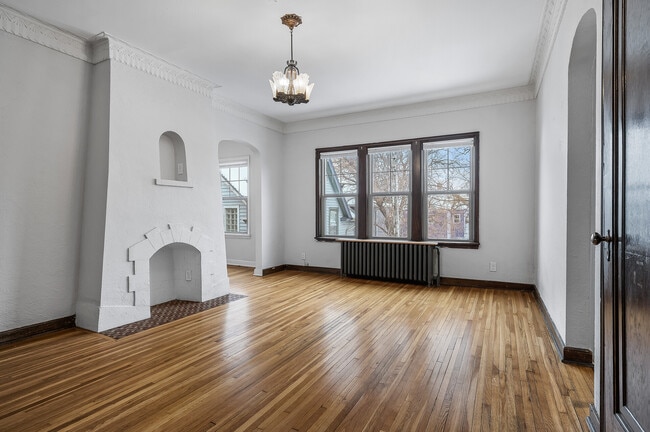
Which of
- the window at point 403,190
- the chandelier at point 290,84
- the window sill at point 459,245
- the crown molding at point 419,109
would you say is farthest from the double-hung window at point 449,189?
the chandelier at point 290,84

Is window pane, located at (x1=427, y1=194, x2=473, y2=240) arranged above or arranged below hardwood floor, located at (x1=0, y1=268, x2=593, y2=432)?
above

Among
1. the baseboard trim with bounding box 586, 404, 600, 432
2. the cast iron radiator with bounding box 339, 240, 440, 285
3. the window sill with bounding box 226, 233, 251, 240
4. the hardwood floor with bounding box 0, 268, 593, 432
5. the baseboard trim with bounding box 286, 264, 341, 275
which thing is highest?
the window sill with bounding box 226, 233, 251, 240

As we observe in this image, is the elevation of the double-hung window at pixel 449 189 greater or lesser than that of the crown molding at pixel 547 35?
lesser

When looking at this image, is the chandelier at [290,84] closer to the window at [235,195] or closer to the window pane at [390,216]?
the window pane at [390,216]

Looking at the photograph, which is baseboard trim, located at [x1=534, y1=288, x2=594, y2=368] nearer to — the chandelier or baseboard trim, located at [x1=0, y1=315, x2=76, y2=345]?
the chandelier

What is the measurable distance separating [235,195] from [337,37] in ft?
15.8

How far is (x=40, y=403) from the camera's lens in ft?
7.01

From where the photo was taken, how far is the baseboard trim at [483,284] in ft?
16.6

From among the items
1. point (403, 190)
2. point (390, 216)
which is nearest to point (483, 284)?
point (390, 216)

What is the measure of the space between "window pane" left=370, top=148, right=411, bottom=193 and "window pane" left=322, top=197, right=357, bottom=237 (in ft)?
1.92

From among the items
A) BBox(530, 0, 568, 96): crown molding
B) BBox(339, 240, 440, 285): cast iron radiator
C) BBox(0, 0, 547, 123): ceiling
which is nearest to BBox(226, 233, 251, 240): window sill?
BBox(339, 240, 440, 285): cast iron radiator

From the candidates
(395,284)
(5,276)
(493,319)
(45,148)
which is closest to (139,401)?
(5,276)

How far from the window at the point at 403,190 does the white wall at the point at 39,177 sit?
3982 mm

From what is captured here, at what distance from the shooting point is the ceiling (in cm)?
305
